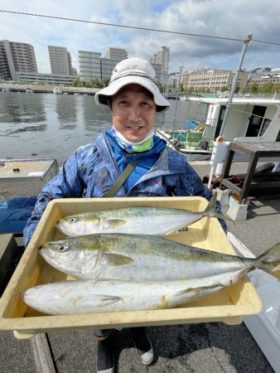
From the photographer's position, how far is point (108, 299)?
40.6 inches

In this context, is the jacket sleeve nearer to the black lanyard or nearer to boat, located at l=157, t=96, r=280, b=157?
the black lanyard

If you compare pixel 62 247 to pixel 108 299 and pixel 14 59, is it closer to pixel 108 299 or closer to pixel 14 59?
pixel 108 299

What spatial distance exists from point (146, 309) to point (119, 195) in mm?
1082

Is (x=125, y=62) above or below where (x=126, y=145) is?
above

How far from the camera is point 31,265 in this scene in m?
1.18

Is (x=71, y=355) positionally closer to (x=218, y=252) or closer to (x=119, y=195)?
(x=119, y=195)

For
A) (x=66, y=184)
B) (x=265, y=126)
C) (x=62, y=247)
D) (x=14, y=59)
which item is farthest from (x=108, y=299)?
(x=14, y=59)

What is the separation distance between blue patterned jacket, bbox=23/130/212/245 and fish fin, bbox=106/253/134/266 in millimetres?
800

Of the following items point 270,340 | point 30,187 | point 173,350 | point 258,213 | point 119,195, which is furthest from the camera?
point 258,213

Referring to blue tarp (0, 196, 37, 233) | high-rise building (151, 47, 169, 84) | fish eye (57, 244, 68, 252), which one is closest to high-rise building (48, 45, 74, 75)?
high-rise building (151, 47, 169, 84)

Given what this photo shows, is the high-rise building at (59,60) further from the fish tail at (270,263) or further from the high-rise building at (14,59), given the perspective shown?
the fish tail at (270,263)

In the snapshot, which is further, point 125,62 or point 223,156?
point 223,156

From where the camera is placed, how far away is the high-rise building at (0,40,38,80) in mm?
130750

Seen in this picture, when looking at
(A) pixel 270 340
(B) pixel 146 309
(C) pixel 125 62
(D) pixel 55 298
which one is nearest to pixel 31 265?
(D) pixel 55 298
